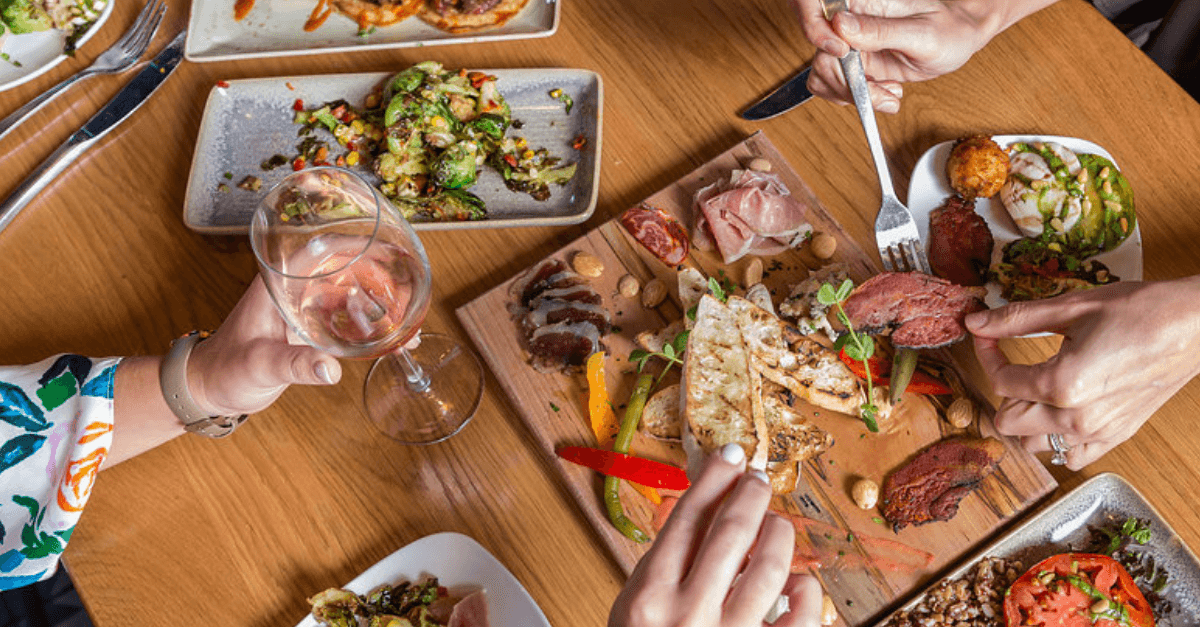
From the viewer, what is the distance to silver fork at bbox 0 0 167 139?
83.9 inches

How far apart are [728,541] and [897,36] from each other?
1.24 metres

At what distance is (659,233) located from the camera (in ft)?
6.25

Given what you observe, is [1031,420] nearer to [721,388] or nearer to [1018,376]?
[1018,376]

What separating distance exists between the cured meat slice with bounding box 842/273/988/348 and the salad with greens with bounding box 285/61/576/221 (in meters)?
0.78

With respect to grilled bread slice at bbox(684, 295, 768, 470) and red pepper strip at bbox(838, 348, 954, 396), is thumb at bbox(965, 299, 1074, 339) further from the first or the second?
grilled bread slice at bbox(684, 295, 768, 470)

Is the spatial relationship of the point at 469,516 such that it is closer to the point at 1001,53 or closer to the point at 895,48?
the point at 895,48

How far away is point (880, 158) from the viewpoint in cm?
186

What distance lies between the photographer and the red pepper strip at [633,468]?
168 cm

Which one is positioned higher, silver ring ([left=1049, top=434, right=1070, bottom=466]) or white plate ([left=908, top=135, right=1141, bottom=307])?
white plate ([left=908, top=135, right=1141, bottom=307])

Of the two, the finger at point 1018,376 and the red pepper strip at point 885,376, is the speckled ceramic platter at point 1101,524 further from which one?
the red pepper strip at point 885,376

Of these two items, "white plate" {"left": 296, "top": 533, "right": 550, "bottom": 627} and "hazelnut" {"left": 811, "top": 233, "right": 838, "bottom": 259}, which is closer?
"white plate" {"left": 296, "top": 533, "right": 550, "bottom": 627}

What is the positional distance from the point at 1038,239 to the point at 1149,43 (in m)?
1.00

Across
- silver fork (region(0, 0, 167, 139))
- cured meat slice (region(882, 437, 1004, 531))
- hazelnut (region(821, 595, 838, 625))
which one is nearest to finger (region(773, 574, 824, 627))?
hazelnut (region(821, 595, 838, 625))

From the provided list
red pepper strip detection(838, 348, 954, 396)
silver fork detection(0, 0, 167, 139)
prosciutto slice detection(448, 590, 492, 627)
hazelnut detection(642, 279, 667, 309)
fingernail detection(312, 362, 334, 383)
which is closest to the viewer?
fingernail detection(312, 362, 334, 383)
